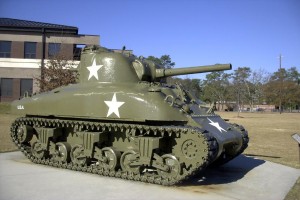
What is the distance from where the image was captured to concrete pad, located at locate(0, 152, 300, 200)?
8.10 meters

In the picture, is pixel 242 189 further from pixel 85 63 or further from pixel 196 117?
pixel 85 63

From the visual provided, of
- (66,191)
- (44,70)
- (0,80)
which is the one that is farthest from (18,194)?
(0,80)

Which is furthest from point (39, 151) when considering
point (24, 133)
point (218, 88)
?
point (218, 88)

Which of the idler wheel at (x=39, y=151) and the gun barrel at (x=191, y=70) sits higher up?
the gun barrel at (x=191, y=70)

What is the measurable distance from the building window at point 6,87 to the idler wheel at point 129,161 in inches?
1172

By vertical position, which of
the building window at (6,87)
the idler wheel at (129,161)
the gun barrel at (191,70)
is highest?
the building window at (6,87)

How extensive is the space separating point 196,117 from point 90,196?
341 cm

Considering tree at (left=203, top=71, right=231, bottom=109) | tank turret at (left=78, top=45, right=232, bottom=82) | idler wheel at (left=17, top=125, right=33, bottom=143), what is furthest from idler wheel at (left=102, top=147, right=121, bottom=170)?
tree at (left=203, top=71, right=231, bottom=109)

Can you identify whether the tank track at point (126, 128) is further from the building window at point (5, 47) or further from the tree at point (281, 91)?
the tree at point (281, 91)

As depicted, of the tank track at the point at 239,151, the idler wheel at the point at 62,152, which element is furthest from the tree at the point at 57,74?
the tank track at the point at 239,151

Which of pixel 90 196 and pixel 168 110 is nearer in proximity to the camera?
pixel 90 196

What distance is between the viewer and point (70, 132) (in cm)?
1162

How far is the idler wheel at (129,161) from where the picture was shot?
974cm

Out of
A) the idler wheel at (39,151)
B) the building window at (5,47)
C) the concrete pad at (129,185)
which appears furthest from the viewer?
the building window at (5,47)
